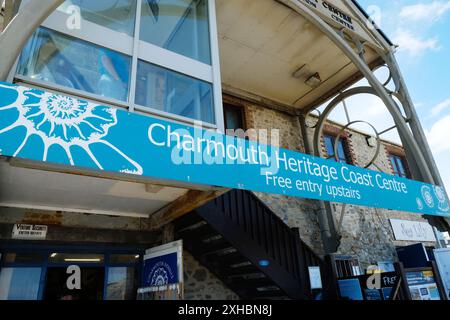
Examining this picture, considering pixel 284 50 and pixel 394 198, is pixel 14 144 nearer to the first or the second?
pixel 394 198

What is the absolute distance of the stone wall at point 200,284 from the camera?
19.6ft

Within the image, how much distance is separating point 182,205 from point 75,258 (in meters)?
2.05

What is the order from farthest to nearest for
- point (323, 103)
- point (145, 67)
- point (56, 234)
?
point (323, 103)
point (56, 234)
point (145, 67)

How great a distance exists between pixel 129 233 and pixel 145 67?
2942 millimetres

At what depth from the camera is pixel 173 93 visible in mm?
4406

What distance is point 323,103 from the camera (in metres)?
9.20

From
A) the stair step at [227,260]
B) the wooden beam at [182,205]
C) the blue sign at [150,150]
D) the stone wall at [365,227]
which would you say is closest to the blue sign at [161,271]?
the wooden beam at [182,205]

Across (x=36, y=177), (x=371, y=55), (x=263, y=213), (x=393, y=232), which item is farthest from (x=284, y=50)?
(x=393, y=232)

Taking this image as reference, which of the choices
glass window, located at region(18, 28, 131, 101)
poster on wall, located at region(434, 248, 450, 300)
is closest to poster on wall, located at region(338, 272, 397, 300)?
poster on wall, located at region(434, 248, 450, 300)

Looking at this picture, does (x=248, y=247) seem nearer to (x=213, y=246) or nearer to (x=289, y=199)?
(x=213, y=246)

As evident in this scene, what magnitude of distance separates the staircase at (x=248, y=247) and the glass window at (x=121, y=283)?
111 centimetres

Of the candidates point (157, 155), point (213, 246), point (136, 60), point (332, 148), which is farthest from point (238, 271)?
point (332, 148)
